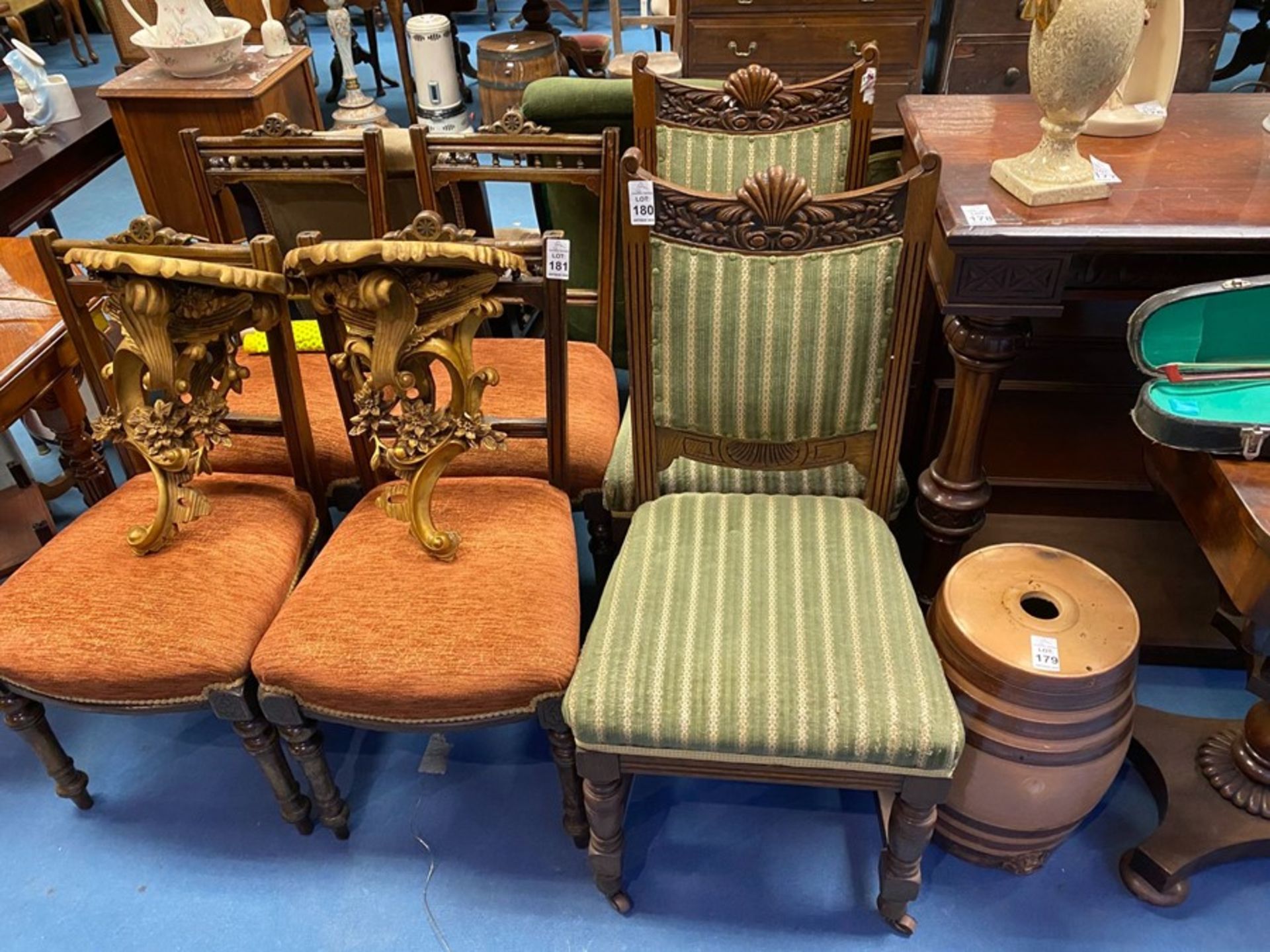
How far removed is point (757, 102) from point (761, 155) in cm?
11

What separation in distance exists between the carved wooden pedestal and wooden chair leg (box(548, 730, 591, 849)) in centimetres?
89

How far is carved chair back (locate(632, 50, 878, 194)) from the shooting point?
1.88 metres

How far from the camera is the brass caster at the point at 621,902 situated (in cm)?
144

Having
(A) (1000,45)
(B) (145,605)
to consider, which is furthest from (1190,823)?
(A) (1000,45)

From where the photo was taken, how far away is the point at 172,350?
53.9 inches

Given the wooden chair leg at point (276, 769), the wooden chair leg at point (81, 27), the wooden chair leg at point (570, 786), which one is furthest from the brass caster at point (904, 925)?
the wooden chair leg at point (81, 27)

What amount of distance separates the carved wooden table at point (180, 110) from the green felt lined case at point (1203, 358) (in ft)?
7.63

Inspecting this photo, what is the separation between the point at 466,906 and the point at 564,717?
1.62 ft

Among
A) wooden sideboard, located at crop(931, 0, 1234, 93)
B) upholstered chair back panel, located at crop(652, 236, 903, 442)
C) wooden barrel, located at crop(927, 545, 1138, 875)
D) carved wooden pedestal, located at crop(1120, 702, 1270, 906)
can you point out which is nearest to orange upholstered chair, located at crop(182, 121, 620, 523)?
upholstered chair back panel, located at crop(652, 236, 903, 442)

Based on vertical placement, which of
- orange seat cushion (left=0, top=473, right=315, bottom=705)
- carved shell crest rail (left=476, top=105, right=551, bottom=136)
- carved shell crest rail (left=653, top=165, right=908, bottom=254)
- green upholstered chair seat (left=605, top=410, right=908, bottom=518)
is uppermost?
carved shell crest rail (left=653, top=165, right=908, bottom=254)

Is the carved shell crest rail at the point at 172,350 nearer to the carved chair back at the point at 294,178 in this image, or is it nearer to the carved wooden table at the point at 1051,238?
the carved chair back at the point at 294,178

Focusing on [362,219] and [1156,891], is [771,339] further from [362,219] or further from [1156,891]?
[362,219]

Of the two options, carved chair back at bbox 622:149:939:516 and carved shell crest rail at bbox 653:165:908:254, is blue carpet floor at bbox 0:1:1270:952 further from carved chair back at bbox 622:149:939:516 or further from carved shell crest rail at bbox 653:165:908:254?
carved shell crest rail at bbox 653:165:908:254

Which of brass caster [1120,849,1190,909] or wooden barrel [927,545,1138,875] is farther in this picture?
brass caster [1120,849,1190,909]
